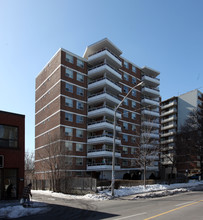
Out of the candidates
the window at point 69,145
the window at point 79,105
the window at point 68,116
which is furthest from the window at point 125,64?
the window at point 69,145

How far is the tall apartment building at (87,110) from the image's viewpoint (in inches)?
1636

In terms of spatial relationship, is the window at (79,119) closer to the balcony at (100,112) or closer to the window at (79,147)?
the balcony at (100,112)

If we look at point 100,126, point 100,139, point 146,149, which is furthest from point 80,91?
point 146,149

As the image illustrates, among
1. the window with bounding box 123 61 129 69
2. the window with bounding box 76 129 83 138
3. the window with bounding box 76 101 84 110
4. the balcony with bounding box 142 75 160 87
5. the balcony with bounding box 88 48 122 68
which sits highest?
the window with bounding box 123 61 129 69

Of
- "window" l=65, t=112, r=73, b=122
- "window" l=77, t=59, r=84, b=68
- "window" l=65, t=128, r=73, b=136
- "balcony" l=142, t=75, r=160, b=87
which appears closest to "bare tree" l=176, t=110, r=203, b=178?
"balcony" l=142, t=75, r=160, b=87

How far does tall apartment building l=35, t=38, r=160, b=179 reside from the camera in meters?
41.6

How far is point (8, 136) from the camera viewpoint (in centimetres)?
2148

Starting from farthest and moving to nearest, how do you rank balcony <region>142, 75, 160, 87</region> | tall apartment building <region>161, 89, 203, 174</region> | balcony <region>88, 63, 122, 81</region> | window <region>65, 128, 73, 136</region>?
tall apartment building <region>161, 89, 203, 174</region>, balcony <region>142, 75, 160, 87</region>, balcony <region>88, 63, 122, 81</region>, window <region>65, 128, 73, 136</region>

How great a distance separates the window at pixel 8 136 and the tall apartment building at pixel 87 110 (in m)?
15.5

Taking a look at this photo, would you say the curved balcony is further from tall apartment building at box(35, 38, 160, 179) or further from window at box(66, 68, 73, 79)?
window at box(66, 68, 73, 79)

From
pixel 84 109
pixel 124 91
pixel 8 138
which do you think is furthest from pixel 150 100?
pixel 8 138

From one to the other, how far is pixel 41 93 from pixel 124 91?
16.9 metres

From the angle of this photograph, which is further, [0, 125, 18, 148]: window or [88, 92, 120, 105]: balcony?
[88, 92, 120, 105]: balcony

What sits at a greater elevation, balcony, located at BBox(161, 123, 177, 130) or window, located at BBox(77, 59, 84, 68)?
window, located at BBox(77, 59, 84, 68)
